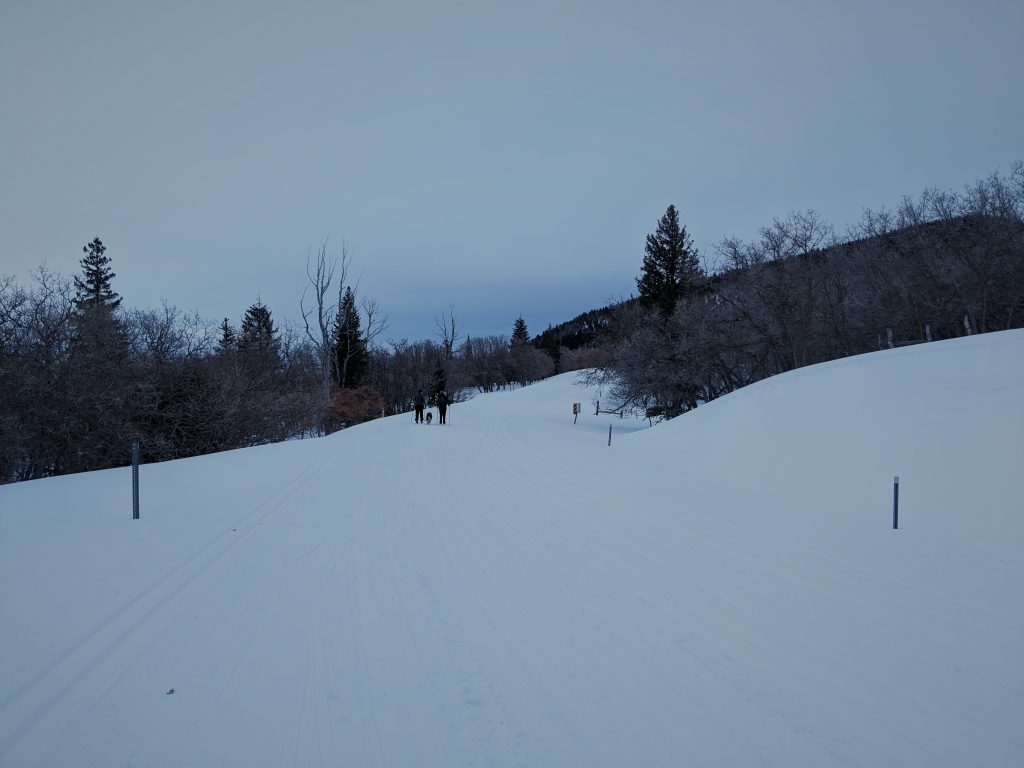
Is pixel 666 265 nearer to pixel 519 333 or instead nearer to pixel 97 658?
pixel 97 658

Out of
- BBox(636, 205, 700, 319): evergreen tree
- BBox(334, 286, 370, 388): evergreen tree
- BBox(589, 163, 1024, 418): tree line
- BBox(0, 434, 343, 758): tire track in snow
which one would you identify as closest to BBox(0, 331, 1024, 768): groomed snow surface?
BBox(0, 434, 343, 758): tire track in snow

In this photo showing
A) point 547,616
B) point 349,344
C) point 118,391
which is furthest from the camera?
point 349,344

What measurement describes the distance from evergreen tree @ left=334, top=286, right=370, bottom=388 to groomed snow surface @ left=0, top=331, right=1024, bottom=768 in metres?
35.8

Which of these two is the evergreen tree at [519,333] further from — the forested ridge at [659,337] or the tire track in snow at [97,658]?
the tire track in snow at [97,658]

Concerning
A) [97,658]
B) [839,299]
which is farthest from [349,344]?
[97,658]

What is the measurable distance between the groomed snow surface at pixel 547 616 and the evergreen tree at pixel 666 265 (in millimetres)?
23059

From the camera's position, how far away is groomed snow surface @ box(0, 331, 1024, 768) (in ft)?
9.61

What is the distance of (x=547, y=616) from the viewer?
173 inches

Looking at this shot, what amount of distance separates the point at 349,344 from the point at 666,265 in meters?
28.5

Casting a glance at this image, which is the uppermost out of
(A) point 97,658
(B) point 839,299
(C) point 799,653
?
(B) point 839,299

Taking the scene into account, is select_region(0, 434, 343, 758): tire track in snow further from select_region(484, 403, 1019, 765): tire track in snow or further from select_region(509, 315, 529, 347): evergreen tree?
select_region(509, 315, 529, 347): evergreen tree

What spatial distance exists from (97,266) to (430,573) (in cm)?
5279

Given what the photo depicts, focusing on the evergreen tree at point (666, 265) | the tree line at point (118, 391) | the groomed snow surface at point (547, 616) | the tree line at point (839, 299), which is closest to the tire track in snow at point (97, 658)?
the groomed snow surface at point (547, 616)

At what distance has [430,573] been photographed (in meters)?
5.44
